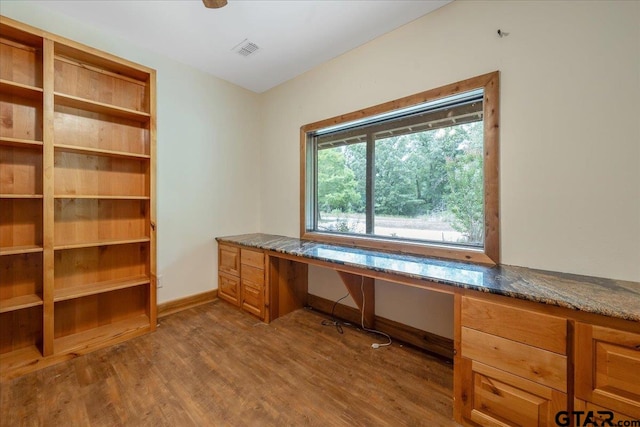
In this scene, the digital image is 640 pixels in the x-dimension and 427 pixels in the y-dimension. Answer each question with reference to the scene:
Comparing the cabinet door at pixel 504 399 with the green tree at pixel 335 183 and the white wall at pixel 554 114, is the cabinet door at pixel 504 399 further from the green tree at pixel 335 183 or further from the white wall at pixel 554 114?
the green tree at pixel 335 183

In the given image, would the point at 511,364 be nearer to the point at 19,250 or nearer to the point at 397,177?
the point at 397,177

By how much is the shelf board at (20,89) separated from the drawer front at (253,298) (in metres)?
2.17

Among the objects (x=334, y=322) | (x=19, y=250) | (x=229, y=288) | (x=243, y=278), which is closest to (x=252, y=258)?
(x=243, y=278)

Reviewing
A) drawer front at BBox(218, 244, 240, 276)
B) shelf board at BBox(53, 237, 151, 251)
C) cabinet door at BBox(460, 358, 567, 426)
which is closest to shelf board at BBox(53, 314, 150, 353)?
shelf board at BBox(53, 237, 151, 251)

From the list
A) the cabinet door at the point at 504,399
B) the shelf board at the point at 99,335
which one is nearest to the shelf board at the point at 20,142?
the shelf board at the point at 99,335

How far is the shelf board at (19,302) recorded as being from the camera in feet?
5.47

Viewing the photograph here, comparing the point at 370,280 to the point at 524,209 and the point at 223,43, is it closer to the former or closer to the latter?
the point at 524,209

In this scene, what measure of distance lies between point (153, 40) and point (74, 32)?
554 millimetres

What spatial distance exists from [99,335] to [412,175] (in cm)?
291

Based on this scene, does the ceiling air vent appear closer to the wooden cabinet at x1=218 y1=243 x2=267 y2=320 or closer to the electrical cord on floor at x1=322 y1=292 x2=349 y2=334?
the wooden cabinet at x1=218 y1=243 x2=267 y2=320

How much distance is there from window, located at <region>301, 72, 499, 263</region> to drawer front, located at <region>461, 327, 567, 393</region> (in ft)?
2.01

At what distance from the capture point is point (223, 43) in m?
2.35

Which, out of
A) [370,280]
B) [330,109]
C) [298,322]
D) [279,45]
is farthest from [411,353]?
[279,45]

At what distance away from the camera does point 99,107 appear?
2.06 meters
